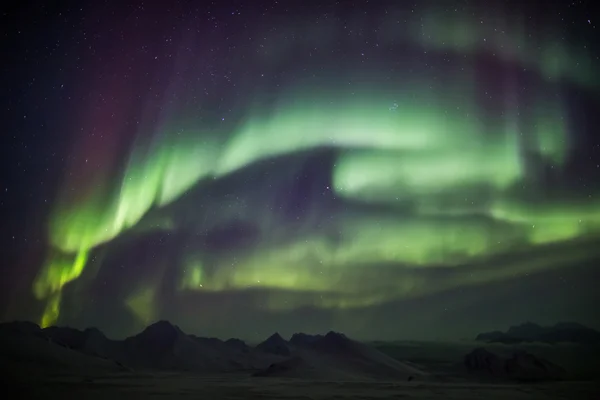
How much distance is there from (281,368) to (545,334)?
16.4 ft

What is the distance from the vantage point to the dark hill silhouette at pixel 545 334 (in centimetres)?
1048

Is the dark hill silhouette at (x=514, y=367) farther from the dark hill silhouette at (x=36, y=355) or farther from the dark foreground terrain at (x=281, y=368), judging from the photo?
the dark hill silhouette at (x=36, y=355)

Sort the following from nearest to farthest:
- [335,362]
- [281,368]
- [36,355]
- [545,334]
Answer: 1. [545,334]
2. [36,355]
3. [335,362]
4. [281,368]

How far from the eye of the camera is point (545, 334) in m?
10.5

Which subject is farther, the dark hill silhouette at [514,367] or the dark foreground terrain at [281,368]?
the dark hill silhouette at [514,367]

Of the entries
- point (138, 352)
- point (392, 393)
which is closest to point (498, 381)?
point (392, 393)

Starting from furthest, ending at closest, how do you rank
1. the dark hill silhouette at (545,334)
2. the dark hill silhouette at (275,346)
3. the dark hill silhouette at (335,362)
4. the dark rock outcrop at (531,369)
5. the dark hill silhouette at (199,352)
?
the dark hill silhouette at (275,346), the dark hill silhouette at (199,352), the dark hill silhouette at (335,362), the dark rock outcrop at (531,369), the dark hill silhouette at (545,334)

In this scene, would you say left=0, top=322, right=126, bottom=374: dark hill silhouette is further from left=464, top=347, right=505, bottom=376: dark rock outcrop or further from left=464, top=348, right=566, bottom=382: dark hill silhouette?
left=464, top=348, right=566, bottom=382: dark hill silhouette

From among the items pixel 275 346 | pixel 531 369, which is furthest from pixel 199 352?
pixel 531 369

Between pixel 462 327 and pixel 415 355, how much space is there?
1016 mm

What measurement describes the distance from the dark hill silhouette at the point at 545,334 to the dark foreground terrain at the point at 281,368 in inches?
4.9

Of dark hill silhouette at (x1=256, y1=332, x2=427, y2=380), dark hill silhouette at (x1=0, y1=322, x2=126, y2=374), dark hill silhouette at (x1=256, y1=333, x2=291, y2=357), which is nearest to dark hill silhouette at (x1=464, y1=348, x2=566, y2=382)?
dark hill silhouette at (x1=256, y1=332, x2=427, y2=380)

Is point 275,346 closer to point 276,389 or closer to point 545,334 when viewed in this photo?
point 276,389

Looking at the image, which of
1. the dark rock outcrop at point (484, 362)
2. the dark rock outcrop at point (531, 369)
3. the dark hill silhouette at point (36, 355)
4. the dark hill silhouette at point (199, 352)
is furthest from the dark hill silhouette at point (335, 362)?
the dark hill silhouette at point (36, 355)
